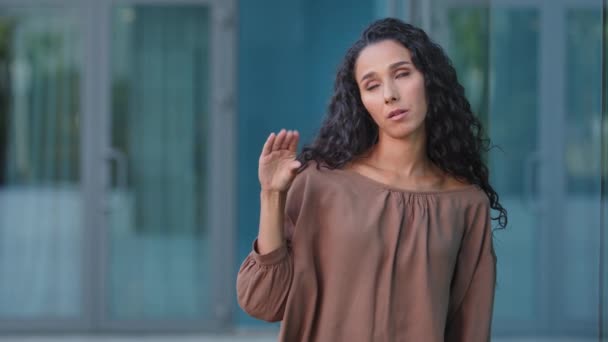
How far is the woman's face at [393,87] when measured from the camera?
4.65ft

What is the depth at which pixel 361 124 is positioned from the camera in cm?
151

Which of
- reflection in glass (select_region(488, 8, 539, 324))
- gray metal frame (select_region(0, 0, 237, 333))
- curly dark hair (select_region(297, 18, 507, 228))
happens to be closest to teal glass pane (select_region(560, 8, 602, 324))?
reflection in glass (select_region(488, 8, 539, 324))

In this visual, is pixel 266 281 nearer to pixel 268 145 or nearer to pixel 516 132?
pixel 268 145

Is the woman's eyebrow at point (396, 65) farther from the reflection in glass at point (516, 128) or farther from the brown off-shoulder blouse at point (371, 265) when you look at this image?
the reflection in glass at point (516, 128)

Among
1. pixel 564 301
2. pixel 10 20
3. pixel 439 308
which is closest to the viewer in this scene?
pixel 439 308

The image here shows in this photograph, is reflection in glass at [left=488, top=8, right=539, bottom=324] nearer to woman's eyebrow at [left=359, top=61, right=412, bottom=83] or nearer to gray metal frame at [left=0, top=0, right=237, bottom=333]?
woman's eyebrow at [left=359, top=61, right=412, bottom=83]

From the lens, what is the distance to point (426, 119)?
59.6 inches

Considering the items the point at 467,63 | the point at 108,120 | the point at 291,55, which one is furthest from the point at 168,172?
the point at 467,63

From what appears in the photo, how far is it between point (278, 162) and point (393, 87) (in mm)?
225

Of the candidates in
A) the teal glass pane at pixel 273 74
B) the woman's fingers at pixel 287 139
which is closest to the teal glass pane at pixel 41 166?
the teal glass pane at pixel 273 74

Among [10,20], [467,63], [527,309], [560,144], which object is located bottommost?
[527,309]

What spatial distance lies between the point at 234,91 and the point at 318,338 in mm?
4125

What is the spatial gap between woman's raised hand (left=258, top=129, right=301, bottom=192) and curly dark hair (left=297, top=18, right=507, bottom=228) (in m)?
0.12

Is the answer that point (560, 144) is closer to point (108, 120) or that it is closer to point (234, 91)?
point (234, 91)
